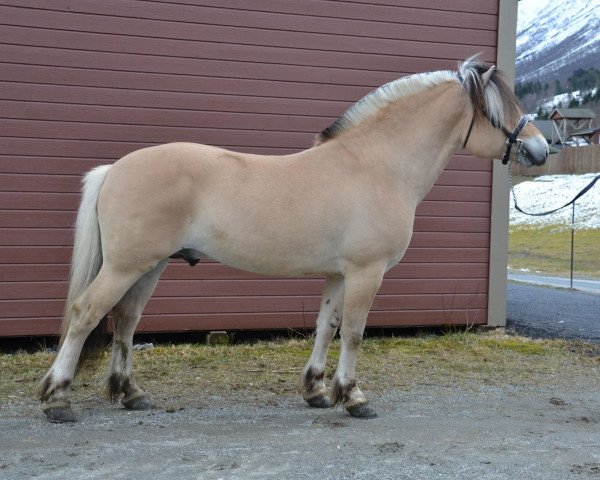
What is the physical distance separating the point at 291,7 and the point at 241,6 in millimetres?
538

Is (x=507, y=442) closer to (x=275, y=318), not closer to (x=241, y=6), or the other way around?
(x=275, y=318)

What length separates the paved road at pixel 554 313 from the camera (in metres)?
7.88

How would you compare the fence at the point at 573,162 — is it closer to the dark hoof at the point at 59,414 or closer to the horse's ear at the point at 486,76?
the horse's ear at the point at 486,76

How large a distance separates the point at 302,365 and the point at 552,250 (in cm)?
2192

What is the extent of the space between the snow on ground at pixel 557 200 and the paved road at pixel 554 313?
61.3 feet

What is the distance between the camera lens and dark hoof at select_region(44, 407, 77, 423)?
13.0 feet

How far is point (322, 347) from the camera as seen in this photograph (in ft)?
14.9

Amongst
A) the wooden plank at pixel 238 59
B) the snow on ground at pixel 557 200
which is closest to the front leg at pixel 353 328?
the wooden plank at pixel 238 59

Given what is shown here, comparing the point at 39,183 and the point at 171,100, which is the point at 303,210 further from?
the point at 39,183

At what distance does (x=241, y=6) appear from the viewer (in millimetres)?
6703

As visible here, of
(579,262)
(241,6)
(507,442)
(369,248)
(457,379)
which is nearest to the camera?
(507,442)

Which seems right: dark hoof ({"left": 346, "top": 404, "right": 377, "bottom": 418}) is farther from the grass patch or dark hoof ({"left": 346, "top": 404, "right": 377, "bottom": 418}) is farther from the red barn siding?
the grass patch

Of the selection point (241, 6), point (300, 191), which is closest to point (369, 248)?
point (300, 191)

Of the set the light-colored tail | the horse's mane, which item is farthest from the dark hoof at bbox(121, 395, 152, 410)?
the horse's mane
